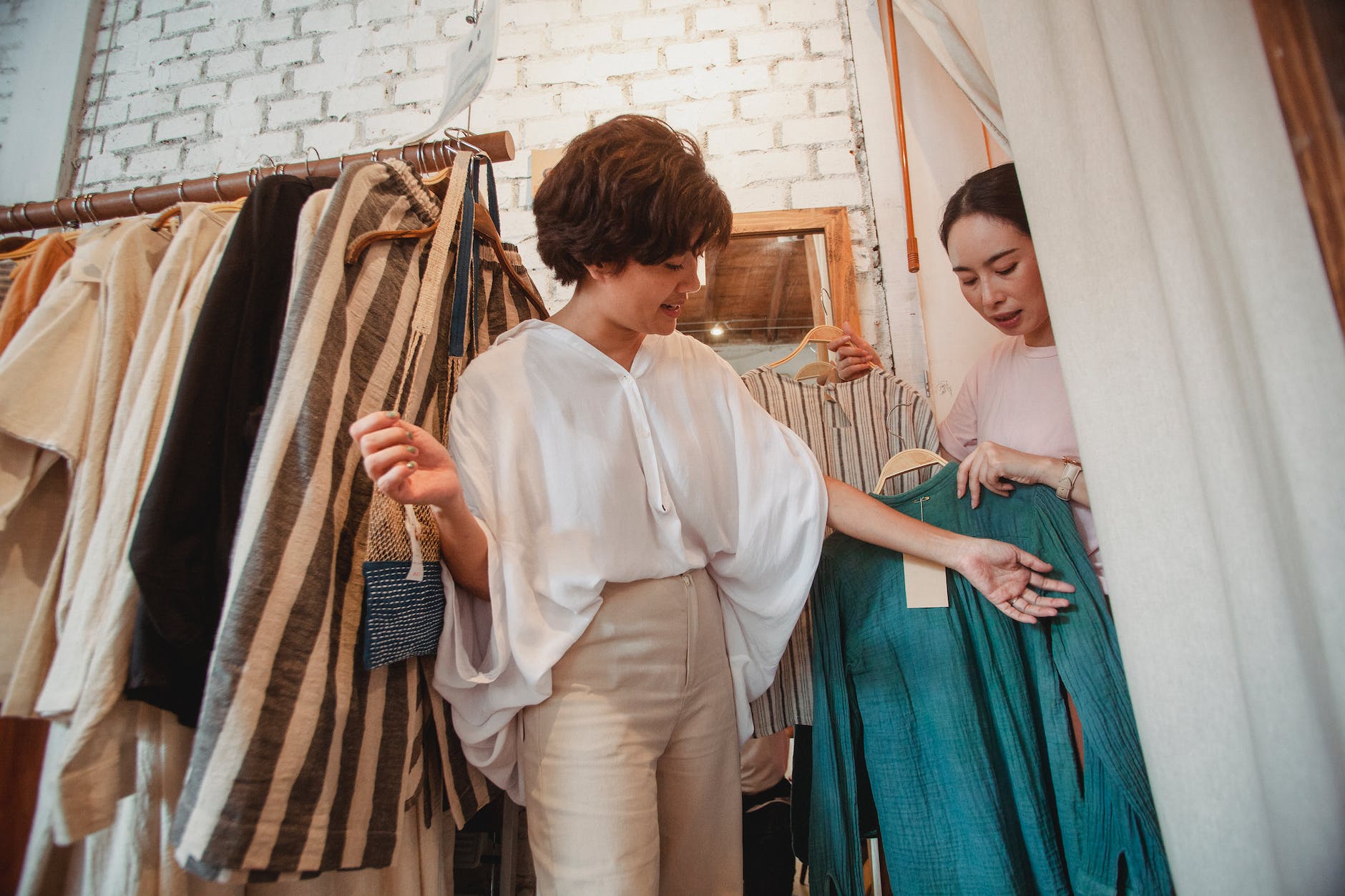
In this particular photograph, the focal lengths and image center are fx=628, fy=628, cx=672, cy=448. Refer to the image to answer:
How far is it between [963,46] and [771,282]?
2.25ft

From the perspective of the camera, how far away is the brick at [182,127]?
2.04 m

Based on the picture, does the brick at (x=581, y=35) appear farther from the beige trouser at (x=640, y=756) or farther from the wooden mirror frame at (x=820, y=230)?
the beige trouser at (x=640, y=756)

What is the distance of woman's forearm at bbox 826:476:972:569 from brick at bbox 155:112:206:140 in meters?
2.31

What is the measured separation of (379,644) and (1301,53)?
1.08 metres

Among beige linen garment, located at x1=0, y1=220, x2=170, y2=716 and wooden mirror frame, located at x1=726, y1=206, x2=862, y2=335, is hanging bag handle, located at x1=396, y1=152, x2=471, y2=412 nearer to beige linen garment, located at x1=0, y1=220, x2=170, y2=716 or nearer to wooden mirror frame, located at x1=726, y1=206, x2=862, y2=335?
beige linen garment, located at x1=0, y1=220, x2=170, y2=716

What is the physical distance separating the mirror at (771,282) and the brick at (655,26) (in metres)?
0.67

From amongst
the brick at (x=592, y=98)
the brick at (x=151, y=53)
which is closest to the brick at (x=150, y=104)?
the brick at (x=151, y=53)

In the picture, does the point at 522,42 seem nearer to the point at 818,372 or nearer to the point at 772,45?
the point at 772,45

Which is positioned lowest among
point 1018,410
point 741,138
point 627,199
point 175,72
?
point 1018,410

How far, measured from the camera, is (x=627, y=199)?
3.23 feet

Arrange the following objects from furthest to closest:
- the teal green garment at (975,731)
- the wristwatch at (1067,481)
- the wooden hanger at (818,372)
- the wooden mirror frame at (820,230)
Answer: the wooden mirror frame at (820,230), the wooden hanger at (818,372), the wristwatch at (1067,481), the teal green garment at (975,731)

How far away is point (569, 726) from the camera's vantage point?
90 cm

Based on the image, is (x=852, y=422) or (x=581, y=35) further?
(x=581, y=35)

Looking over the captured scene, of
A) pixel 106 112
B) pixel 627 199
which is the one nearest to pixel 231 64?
pixel 106 112
